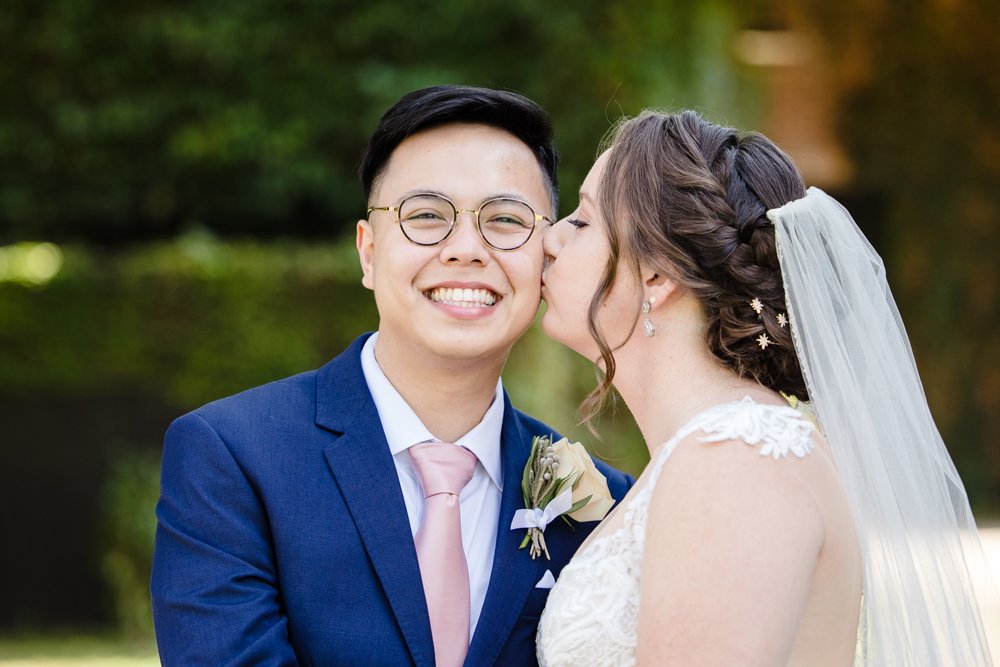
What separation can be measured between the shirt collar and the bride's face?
34 cm

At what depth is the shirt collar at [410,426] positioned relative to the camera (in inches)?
121

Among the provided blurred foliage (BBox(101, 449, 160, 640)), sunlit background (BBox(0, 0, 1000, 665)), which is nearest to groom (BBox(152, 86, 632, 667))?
sunlit background (BBox(0, 0, 1000, 665))

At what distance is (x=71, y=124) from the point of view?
35.8 ft

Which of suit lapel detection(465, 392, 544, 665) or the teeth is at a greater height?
the teeth

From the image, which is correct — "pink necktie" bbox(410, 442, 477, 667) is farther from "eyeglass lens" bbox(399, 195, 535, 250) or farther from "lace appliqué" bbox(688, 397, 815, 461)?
"lace appliqué" bbox(688, 397, 815, 461)

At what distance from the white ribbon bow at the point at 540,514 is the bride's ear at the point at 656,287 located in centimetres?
58

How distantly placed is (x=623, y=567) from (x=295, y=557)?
768 millimetres

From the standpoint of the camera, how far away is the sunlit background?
8.42m

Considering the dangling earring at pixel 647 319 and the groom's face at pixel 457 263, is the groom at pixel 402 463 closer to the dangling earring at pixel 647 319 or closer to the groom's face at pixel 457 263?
the groom's face at pixel 457 263

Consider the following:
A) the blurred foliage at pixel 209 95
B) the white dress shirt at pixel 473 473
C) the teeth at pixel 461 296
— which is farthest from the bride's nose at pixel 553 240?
the blurred foliage at pixel 209 95

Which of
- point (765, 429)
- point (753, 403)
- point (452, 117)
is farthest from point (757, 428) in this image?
point (452, 117)

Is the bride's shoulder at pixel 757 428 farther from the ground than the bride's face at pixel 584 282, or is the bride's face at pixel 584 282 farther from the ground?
the bride's face at pixel 584 282

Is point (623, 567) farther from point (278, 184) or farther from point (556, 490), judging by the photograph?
Result: point (278, 184)

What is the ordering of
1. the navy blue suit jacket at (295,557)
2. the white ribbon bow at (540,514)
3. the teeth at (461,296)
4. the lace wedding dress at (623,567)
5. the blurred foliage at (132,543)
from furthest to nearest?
1. the blurred foliage at (132,543)
2. the teeth at (461,296)
3. the white ribbon bow at (540,514)
4. the navy blue suit jacket at (295,557)
5. the lace wedding dress at (623,567)
